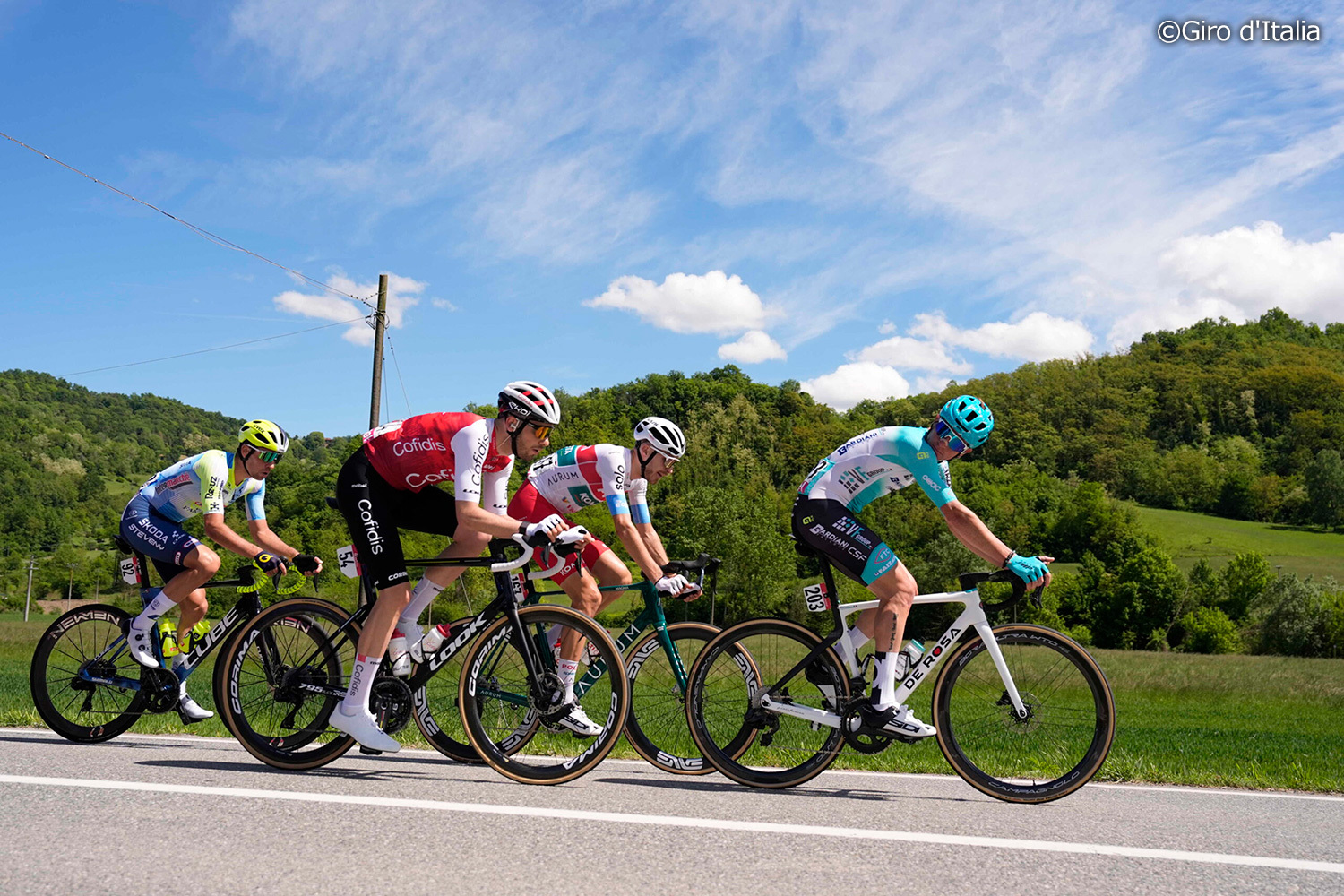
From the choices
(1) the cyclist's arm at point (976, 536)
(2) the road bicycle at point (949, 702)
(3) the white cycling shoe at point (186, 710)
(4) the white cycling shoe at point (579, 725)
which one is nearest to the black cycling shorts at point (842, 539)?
(2) the road bicycle at point (949, 702)

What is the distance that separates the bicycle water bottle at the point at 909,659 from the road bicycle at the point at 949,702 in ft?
0.08

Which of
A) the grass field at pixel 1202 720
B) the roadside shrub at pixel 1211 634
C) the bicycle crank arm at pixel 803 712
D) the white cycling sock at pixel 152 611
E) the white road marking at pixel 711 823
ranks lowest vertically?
the roadside shrub at pixel 1211 634

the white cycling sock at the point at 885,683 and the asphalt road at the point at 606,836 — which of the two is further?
the white cycling sock at the point at 885,683

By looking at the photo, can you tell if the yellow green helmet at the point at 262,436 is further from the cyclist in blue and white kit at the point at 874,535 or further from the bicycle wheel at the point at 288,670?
the cyclist in blue and white kit at the point at 874,535

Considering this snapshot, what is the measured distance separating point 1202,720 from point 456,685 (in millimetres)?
22090

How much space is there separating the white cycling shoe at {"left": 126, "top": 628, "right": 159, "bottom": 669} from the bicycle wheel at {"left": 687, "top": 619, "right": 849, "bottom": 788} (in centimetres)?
360

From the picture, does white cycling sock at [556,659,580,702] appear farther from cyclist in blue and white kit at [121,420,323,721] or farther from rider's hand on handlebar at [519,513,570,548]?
cyclist in blue and white kit at [121,420,323,721]

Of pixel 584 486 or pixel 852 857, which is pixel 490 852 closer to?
pixel 852 857

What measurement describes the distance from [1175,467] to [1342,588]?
33146 millimetres

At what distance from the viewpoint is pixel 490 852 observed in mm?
3475

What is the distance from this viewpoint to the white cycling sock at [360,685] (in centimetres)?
509

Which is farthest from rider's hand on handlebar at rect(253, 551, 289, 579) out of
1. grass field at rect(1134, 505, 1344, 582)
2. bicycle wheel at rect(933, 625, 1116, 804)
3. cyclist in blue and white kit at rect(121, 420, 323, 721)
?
grass field at rect(1134, 505, 1344, 582)

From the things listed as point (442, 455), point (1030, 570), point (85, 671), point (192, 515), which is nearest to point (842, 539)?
point (1030, 570)

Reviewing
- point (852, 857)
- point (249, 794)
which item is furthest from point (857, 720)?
point (249, 794)
